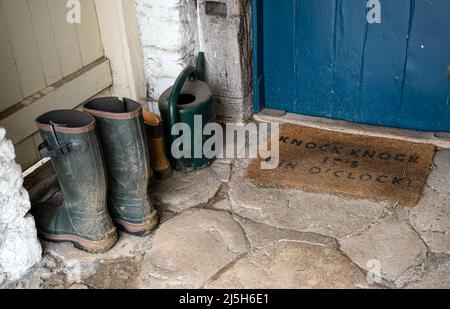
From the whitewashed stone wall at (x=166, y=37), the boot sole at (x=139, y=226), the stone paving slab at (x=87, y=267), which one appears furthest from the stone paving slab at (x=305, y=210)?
the whitewashed stone wall at (x=166, y=37)

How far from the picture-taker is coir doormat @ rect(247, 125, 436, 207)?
2.41 m

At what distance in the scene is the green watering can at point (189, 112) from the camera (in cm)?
247

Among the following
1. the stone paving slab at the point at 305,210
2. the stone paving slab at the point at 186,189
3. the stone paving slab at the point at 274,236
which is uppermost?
the stone paving slab at the point at 186,189

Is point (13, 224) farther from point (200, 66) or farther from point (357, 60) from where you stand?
point (357, 60)

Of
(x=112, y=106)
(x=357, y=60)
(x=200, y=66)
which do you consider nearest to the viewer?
(x=112, y=106)

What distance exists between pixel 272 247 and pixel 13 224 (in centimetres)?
92

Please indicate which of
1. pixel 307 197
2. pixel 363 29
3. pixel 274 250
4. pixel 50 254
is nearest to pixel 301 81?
pixel 363 29

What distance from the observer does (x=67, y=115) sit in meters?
2.10

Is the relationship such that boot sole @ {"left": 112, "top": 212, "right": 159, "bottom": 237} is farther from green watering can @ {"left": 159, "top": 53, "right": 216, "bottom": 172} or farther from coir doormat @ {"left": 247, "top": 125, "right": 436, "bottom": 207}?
coir doormat @ {"left": 247, "top": 125, "right": 436, "bottom": 207}

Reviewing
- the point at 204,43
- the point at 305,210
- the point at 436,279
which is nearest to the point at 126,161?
the point at 305,210

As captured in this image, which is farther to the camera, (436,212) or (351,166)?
(351,166)

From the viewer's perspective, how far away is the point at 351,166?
255 cm

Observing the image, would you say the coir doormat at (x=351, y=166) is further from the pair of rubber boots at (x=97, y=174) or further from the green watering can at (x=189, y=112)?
the pair of rubber boots at (x=97, y=174)

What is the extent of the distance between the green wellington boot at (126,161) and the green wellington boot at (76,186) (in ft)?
0.22
